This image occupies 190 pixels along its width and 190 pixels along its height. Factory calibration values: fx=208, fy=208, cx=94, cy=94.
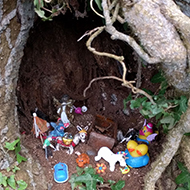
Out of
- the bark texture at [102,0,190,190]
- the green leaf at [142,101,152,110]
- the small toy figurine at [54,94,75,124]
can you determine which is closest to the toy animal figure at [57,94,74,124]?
the small toy figurine at [54,94,75,124]

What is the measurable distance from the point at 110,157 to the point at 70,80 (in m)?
0.87

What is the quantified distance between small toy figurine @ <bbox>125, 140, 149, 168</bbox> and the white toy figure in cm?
7

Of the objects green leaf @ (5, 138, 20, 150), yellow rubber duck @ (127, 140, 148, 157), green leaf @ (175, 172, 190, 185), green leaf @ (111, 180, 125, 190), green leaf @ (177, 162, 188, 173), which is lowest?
green leaf @ (111, 180, 125, 190)

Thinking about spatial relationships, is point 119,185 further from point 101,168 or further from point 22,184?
point 22,184

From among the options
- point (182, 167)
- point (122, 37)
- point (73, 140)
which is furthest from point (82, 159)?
point (122, 37)

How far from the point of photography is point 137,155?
167 cm

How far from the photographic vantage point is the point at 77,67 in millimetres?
2078

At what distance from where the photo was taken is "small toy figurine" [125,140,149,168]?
164 centimetres

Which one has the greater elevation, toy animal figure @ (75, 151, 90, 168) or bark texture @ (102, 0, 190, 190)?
bark texture @ (102, 0, 190, 190)

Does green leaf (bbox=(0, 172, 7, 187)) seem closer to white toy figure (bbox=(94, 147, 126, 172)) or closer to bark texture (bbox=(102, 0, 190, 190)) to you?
white toy figure (bbox=(94, 147, 126, 172))

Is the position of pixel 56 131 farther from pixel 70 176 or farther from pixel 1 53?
pixel 1 53

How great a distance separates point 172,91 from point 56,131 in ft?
3.49

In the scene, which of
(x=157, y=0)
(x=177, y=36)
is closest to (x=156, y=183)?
(x=177, y=36)

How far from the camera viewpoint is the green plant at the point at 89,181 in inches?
59.0
